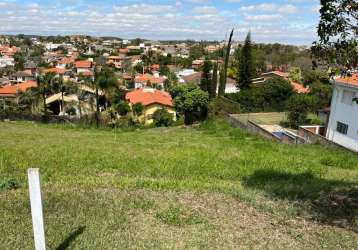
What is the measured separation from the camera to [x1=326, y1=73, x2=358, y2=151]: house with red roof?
21.1m

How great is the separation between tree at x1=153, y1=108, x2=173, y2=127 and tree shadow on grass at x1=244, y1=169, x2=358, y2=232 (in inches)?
1084

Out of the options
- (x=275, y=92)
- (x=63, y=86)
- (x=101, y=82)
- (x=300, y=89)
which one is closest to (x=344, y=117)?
(x=275, y=92)

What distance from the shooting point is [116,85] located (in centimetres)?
3634

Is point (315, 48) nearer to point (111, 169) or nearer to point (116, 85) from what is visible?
point (111, 169)

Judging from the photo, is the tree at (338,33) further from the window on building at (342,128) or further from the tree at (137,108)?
the tree at (137,108)

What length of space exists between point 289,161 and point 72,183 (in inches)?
281

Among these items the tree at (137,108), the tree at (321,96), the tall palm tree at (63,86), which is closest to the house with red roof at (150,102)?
the tree at (137,108)

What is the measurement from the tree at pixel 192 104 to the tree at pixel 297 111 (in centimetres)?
828

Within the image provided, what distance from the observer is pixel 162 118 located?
37.9 m

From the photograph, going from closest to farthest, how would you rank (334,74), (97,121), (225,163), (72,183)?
(334,74)
(72,183)
(225,163)
(97,121)

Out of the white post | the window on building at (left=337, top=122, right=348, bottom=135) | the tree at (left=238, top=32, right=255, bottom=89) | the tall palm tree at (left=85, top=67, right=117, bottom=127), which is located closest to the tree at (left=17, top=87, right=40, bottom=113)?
the tall palm tree at (left=85, top=67, right=117, bottom=127)

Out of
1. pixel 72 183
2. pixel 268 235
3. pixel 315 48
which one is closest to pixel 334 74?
pixel 315 48

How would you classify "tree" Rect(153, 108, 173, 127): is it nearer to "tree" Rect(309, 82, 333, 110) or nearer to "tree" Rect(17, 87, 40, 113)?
"tree" Rect(17, 87, 40, 113)

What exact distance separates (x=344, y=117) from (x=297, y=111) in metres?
7.64
